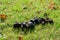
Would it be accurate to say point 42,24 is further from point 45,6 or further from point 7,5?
point 7,5

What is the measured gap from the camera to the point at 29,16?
7.96m

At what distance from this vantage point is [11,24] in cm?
746

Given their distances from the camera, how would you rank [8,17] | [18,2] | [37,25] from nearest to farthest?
[37,25]
[8,17]
[18,2]

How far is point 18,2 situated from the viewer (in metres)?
9.11

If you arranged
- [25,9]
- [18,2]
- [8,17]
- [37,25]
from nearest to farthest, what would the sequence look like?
[37,25], [8,17], [25,9], [18,2]

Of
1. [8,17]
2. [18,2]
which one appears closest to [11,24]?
[8,17]

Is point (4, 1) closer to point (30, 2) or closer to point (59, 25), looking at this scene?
point (30, 2)

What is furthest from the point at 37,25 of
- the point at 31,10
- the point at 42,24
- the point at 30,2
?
the point at 30,2

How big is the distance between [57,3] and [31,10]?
3.88 feet

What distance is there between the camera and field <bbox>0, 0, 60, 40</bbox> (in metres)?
6.85

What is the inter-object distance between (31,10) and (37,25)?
1.23 meters

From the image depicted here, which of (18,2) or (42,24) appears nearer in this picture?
(42,24)

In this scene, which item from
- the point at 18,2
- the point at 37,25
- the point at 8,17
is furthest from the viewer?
the point at 18,2

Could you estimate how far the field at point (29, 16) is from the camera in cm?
685
